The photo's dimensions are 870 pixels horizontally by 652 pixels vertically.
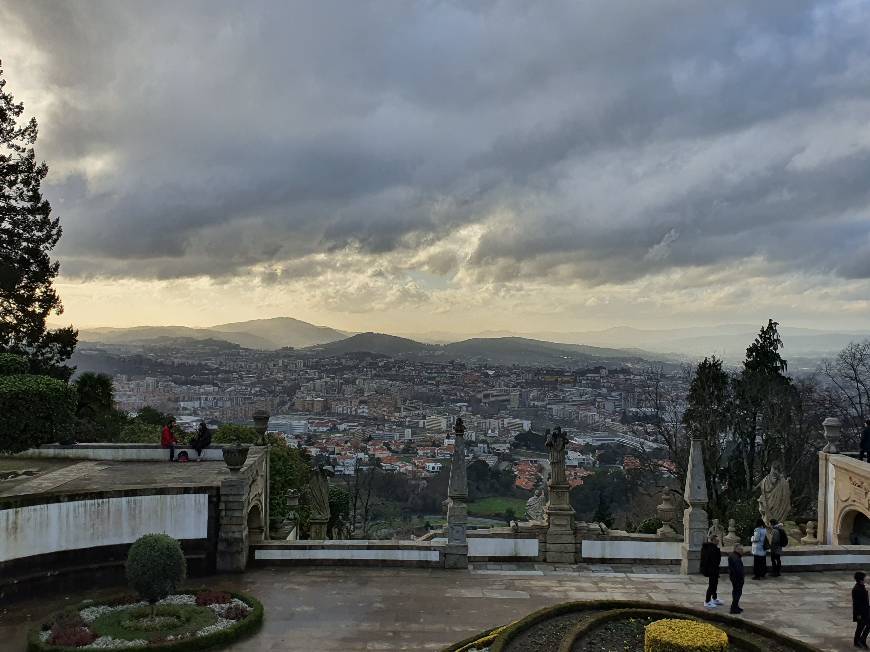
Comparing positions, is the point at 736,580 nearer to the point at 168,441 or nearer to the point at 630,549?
the point at 630,549

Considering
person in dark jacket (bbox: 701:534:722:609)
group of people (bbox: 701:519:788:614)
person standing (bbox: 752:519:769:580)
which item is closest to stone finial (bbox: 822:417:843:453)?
group of people (bbox: 701:519:788:614)

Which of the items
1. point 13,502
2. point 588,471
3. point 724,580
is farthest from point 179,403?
point 724,580

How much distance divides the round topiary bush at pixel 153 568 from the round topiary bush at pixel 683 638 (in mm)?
7545

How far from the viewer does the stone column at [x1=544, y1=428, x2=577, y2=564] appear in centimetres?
1611

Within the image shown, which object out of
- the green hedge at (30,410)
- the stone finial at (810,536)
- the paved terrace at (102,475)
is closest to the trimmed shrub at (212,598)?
the paved terrace at (102,475)

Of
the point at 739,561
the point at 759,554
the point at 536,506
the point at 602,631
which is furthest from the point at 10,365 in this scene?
the point at 759,554

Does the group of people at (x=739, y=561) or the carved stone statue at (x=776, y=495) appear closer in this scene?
the group of people at (x=739, y=561)

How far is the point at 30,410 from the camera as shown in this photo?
1513 centimetres

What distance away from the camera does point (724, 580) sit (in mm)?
15023

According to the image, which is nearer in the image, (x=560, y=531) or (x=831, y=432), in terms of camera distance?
(x=560, y=531)

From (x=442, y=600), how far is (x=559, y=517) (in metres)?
4.10

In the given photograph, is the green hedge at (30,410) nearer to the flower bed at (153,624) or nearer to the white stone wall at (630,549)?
the flower bed at (153,624)

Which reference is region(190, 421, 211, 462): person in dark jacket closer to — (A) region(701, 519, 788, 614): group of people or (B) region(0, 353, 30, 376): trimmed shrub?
(B) region(0, 353, 30, 376): trimmed shrub

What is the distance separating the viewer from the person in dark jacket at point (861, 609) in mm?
10891
